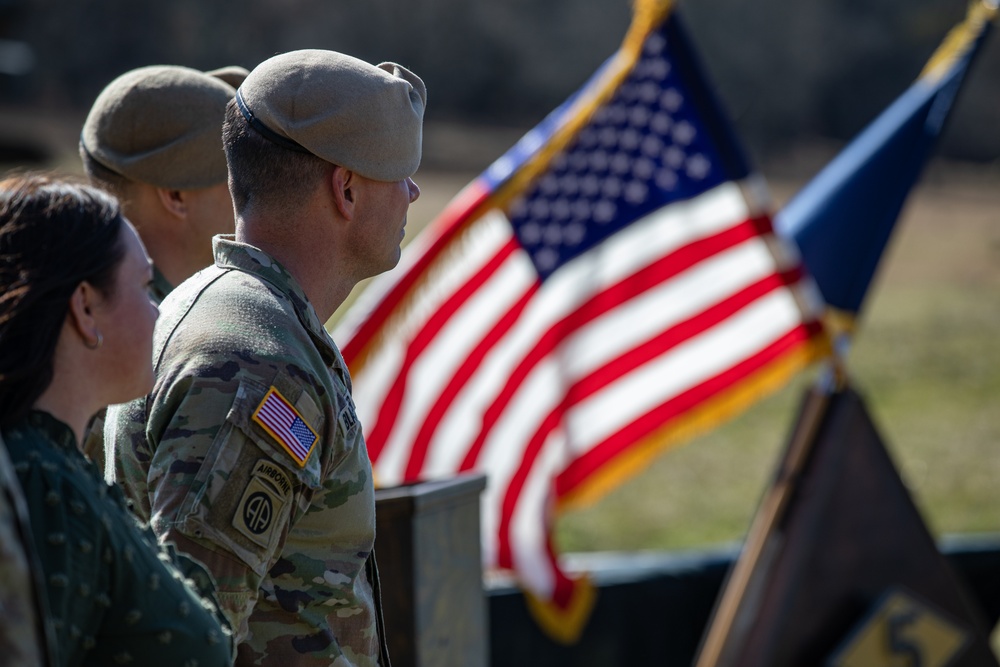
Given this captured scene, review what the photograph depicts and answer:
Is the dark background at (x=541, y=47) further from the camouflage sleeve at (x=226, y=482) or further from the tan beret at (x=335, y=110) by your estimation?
the camouflage sleeve at (x=226, y=482)

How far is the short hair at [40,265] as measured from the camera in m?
1.14

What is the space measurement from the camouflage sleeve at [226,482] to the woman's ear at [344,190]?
0.25m

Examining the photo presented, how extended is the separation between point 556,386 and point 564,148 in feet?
2.26

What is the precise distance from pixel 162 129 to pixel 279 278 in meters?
0.84

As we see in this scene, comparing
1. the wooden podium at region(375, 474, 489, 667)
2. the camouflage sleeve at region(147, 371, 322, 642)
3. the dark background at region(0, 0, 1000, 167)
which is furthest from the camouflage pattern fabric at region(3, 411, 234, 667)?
the dark background at region(0, 0, 1000, 167)

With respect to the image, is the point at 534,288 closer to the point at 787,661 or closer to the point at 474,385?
the point at 474,385

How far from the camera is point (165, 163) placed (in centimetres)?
222

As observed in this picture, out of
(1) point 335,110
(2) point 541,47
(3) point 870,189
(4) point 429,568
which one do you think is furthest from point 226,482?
(2) point 541,47

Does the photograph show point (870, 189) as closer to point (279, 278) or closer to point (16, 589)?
point (279, 278)

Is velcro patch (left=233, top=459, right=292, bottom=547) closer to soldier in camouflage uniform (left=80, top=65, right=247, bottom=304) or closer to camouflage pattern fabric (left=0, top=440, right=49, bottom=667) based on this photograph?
camouflage pattern fabric (left=0, top=440, right=49, bottom=667)

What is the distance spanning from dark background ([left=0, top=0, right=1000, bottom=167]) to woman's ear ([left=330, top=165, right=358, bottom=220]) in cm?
1857

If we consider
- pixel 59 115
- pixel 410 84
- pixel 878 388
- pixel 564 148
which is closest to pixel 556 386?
pixel 564 148

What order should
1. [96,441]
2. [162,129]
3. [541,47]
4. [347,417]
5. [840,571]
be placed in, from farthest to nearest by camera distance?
[541,47] → [840,571] → [162,129] → [96,441] → [347,417]

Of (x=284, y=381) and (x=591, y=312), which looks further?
(x=591, y=312)
